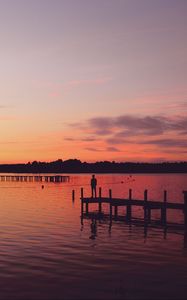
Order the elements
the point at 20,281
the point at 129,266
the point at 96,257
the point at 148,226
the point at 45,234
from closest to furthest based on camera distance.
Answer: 1. the point at 20,281
2. the point at 129,266
3. the point at 96,257
4. the point at 45,234
5. the point at 148,226

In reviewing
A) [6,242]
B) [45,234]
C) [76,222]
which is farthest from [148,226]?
[6,242]

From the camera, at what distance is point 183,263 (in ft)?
64.3

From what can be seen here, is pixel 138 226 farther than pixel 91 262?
Yes

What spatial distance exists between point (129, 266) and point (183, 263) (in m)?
2.59

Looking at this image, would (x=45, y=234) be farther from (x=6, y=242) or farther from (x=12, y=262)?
(x=12, y=262)

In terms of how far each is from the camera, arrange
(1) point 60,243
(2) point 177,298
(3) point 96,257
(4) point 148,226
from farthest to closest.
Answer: (4) point 148,226 → (1) point 60,243 → (3) point 96,257 → (2) point 177,298

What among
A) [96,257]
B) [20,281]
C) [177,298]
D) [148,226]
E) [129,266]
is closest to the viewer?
[177,298]

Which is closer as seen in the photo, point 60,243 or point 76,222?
point 60,243

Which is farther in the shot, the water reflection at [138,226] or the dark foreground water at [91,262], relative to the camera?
the water reflection at [138,226]

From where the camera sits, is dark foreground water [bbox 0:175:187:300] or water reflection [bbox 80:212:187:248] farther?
water reflection [bbox 80:212:187:248]

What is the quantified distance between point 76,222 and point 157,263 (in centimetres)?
1658

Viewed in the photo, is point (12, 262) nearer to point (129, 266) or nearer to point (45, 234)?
point (129, 266)

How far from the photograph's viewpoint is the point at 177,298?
46.3 feet

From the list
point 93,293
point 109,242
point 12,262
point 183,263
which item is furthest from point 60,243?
point 93,293
